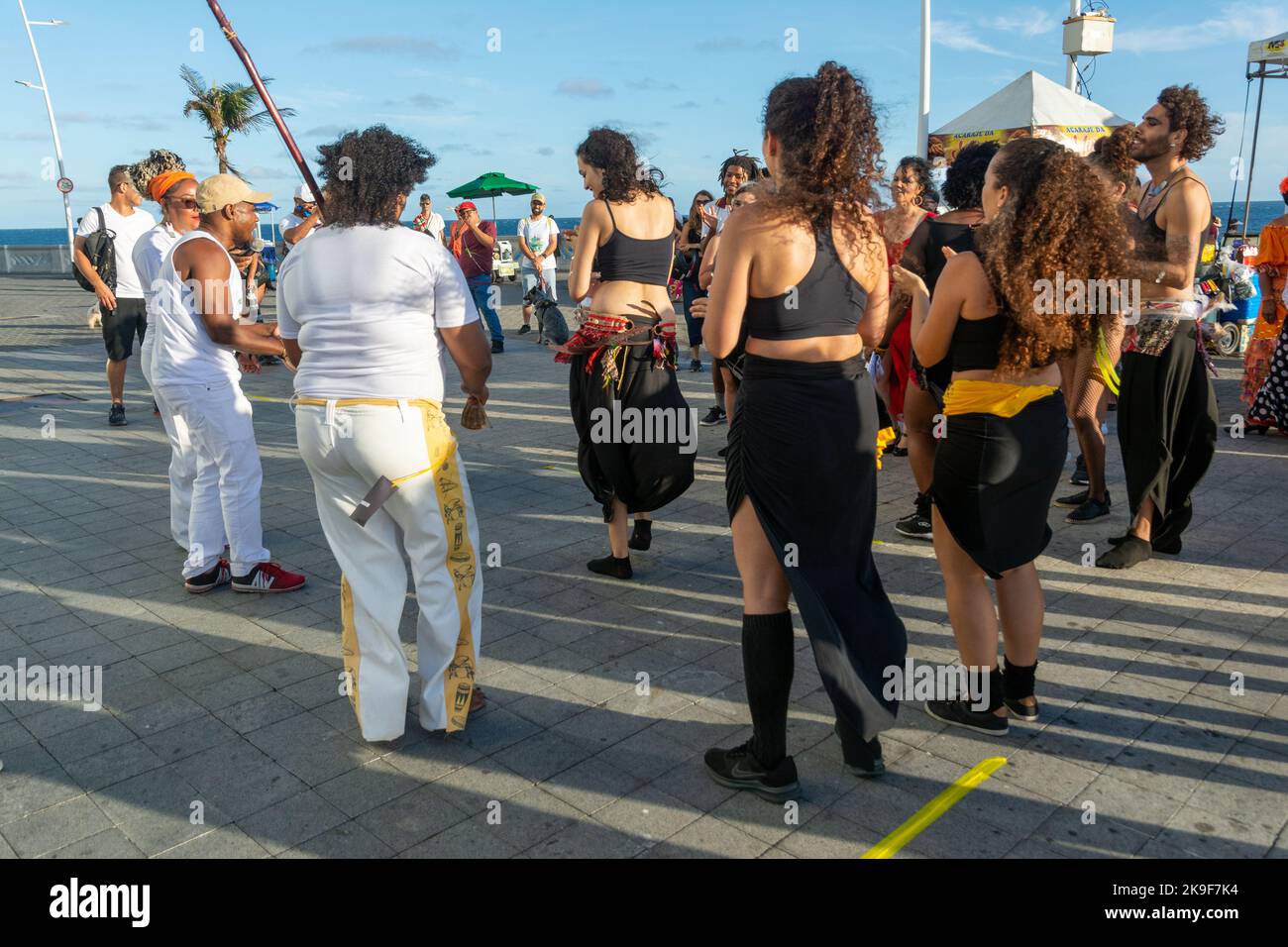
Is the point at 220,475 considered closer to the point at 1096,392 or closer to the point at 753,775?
the point at 753,775

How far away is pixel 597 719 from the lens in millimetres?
3525

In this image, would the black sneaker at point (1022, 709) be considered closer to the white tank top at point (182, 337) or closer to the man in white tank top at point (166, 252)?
the white tank top at point (182, 337)

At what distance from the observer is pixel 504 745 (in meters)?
3.36

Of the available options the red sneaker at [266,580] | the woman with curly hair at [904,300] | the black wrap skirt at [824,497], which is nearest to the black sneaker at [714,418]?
the woman with curly hair at [904,300]

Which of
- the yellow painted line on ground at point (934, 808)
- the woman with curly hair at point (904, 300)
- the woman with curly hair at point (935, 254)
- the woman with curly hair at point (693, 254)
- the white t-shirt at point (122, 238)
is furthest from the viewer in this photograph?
the woman with curly hair at point (693, 254)

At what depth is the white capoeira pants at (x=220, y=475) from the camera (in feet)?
15.4

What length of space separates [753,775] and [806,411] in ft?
3.72

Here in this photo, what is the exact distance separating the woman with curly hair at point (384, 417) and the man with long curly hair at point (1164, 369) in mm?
3442

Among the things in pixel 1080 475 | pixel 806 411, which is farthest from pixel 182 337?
pixel 1080 475

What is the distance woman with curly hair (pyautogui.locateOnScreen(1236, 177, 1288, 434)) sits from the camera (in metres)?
7.61

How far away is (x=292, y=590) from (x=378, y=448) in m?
2.05

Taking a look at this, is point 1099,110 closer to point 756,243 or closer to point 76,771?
point 756,243

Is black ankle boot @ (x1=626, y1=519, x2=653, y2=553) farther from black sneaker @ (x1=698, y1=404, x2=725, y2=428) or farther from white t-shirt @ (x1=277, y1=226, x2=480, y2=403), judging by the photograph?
black sneaker @ (x1=698, y1=404, x2=725, y2=428)
